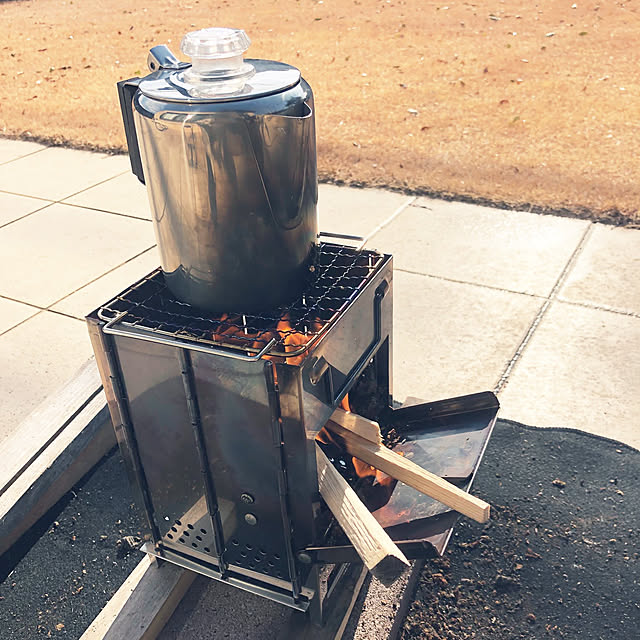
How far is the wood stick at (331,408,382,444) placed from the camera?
205cm

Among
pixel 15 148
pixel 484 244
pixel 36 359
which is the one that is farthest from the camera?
pixel 15 148

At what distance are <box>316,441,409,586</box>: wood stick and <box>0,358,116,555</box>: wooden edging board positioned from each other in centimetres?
142

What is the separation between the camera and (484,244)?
15.9 ft

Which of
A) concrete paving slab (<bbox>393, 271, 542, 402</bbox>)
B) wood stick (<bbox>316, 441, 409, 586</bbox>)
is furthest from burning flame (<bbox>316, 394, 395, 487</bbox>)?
concrete paving slab (<bbox>393, 271, 542, 402</bbox>)

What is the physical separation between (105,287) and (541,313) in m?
2.75

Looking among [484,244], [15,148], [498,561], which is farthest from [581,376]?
[15,148]

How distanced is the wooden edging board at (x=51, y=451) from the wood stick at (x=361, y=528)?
1423 millimetres

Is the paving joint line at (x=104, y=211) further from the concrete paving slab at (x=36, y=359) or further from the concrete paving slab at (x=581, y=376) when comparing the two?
the concrete paving slab at (x=581, y=376)

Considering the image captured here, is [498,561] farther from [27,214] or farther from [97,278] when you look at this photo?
[27,214]

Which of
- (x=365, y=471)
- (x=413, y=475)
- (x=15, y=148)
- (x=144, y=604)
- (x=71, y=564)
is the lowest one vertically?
(x=15, y=148)

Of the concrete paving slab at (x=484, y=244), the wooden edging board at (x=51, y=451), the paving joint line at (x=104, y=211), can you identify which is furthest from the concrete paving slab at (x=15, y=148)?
the wooden edging board at (x=51, y=451)

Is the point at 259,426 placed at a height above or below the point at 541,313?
above

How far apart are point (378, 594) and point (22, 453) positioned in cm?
153

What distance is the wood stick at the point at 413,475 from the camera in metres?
1.85
